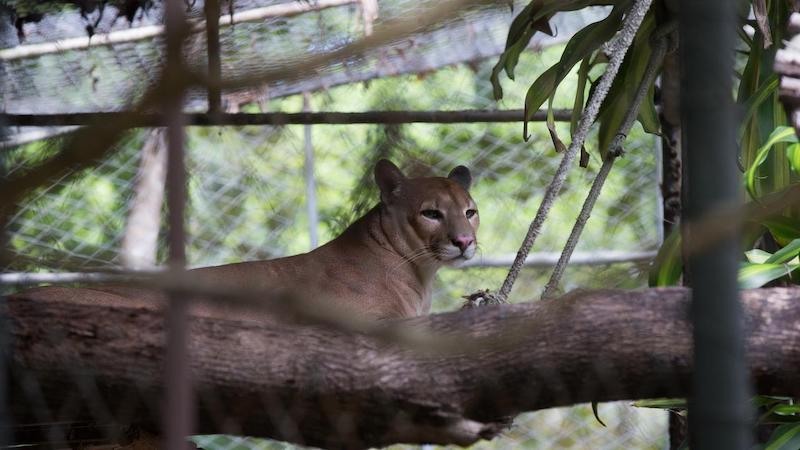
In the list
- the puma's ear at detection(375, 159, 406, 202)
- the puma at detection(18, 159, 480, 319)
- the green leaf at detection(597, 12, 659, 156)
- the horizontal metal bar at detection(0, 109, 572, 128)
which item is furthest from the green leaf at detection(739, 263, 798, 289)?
the puma's ear at detection(375, 159, 406, 202)

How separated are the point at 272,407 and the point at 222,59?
0.95 metres

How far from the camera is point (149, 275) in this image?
0.91 m

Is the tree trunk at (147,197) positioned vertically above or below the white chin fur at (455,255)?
above

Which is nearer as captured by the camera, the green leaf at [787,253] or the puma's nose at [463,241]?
the green leaf at [787,253]

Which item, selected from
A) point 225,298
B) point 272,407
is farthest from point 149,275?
point 272,407

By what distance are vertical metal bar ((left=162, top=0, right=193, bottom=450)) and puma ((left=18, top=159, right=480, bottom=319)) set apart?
257 cm

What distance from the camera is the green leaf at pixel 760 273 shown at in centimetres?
242

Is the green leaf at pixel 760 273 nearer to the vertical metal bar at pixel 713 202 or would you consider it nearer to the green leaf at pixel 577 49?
the green leaf at pixel 577 49

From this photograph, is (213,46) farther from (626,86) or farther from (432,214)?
(432,214)

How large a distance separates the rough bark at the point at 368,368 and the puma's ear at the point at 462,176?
214 cm

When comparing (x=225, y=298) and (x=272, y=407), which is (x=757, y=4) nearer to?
(x=272, y=407)

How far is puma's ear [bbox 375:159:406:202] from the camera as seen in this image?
142 inches

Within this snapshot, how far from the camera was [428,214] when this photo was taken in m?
3.75

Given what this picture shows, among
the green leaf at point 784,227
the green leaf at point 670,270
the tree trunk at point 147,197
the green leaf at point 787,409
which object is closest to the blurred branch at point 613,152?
the green leaf at point 670,270
